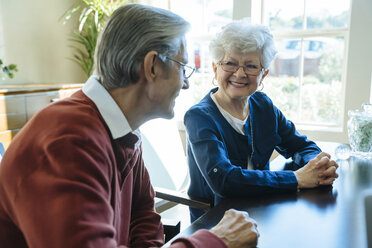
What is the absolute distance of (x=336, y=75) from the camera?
324 centimetres

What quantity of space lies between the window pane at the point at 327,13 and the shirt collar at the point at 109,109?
2934mm

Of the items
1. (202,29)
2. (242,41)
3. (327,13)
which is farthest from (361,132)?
(202,29)

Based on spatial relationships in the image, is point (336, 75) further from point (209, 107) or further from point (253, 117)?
point (209, 107)

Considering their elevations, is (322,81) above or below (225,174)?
above

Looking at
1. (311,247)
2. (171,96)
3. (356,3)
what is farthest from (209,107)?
(356,3)

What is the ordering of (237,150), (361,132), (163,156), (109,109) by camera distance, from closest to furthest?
(109,109), (237,150), (361,132), (163,156)

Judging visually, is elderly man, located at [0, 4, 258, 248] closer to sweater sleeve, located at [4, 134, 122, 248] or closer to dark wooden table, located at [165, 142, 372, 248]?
sweater sleeve, located at [4, 134, 122, 248]

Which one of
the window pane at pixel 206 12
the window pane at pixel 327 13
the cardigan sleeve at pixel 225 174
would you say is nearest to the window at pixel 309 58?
the window pane at pixel 327 13

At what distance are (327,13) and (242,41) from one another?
2096 mm

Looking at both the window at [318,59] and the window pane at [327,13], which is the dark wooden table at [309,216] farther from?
the window pane at [327,13]

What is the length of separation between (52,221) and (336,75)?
323 cm

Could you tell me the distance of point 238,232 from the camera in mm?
838

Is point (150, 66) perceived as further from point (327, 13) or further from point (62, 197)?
point (327, 13)

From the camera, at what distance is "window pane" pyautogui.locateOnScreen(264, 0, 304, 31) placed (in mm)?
3307
